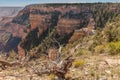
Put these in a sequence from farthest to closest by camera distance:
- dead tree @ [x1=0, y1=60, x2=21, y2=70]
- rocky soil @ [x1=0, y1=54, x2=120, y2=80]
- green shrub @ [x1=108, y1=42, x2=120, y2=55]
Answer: green shrub @ [x1=108, y1=42, x2=120, y2=55], dead tree @ [x1=0, y1=60, x2=21, y2=70], rocky soil @ [x1=0, y1=54, x2=120, y2=80]

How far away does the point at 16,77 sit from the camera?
28.0ft

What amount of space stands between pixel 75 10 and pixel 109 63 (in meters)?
74.1

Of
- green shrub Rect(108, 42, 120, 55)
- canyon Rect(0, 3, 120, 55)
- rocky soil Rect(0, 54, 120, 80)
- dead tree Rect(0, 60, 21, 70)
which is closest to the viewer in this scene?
rocky soil Rect(0, 54, 120, 80)

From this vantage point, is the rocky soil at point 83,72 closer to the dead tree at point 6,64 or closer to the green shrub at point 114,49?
the dead tree at point 6,64

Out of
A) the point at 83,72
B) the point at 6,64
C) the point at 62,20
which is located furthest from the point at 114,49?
the point at 62,20

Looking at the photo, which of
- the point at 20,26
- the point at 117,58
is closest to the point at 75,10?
the point at 20,26

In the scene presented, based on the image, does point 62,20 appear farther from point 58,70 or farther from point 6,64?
point 58,70

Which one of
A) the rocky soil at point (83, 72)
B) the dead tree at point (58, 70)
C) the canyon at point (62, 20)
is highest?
the dead tree at point (58, 70)

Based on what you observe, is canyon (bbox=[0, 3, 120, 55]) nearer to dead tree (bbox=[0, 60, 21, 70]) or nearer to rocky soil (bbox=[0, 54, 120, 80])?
rocky soil (bbox=[0, 54, 120, 80])

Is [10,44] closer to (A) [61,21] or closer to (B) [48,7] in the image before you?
(B) [48,7]

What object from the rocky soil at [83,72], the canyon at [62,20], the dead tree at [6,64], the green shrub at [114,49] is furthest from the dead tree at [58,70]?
the canyon at [62,20]

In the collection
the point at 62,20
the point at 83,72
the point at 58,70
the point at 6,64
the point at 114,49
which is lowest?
the point at 62,20

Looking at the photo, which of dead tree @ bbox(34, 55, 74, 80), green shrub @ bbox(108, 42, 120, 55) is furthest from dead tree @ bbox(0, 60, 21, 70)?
green shrub @ bbox(108, 42, 120, 55)

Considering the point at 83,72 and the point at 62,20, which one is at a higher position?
the point at 83,72
